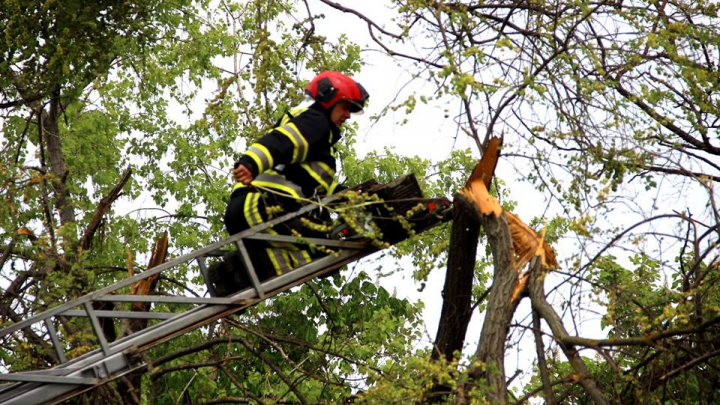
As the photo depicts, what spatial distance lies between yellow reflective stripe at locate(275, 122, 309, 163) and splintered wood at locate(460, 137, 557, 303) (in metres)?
1.13

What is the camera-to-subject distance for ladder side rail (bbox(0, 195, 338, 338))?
5980 millimetres

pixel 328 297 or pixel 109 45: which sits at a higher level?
pixel 109 45

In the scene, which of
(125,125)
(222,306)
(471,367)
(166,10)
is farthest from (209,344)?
(125,125)

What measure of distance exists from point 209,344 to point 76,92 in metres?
3.94

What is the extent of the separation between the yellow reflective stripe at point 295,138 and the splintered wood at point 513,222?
3.72ft

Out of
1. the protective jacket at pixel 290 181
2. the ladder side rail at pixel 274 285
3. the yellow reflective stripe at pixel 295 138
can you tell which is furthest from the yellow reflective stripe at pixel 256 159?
the ladder side rail at pixel 274 285

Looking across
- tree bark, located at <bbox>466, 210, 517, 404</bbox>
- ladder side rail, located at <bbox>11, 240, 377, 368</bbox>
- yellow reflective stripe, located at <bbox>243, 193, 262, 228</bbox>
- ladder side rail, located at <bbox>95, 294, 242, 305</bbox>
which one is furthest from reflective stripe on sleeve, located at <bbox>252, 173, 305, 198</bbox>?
tree bark, located at <bbox>466, 210, 517, 404</bbox>

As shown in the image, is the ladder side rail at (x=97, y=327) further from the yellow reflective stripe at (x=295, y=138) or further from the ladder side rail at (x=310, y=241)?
the yellow reflective stripe at (x=295, y=138)

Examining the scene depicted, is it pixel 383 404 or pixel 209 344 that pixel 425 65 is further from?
pixel 209 344

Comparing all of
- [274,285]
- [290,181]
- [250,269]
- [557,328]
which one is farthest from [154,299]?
[557,328]

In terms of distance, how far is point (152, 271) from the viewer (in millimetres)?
6102

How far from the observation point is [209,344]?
820 centimetres

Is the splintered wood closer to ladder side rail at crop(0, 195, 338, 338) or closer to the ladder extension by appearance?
the ladder extension

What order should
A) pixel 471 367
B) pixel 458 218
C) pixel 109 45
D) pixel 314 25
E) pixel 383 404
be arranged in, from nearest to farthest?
pixel 471 367
pixel 383 404
pixel 458 218
pixel 314 25
pixel 109 45
